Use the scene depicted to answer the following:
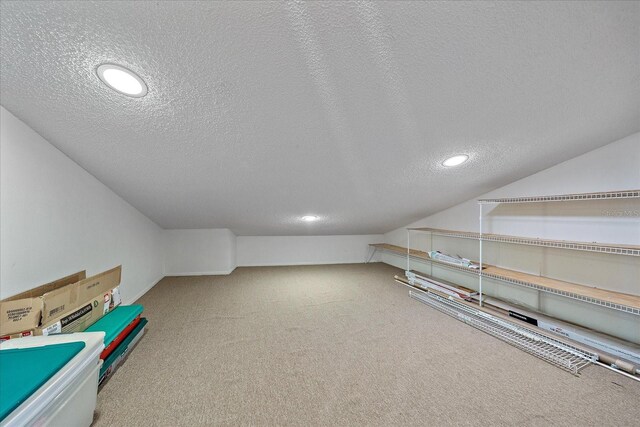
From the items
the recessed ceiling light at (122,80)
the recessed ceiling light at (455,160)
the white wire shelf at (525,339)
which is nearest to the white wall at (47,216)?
the recessed ceiling light at (122,80)

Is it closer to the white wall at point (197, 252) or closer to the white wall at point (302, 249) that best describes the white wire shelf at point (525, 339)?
the white wall at point (302, 249)

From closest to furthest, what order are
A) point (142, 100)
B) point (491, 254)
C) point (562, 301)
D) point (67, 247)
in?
point (142, 100)
point (67, 247)
point (562, 301)
point (491, 254)

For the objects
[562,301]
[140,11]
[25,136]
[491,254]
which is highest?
[140,11]

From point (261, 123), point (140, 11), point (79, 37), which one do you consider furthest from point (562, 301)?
point (79, 37)

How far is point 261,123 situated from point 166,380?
1.64 meters

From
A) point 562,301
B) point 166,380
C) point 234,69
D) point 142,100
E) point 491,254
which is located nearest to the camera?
point 234,69

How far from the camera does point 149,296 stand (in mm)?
2717

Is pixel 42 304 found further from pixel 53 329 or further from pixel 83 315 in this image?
pixel 83 315

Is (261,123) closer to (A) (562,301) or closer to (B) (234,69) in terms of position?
(B) (234,69)

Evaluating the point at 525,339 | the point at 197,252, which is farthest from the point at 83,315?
the point at 525,339

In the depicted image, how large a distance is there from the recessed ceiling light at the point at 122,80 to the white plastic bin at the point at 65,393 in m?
1.21

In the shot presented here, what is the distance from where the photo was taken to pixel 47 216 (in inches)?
58.3

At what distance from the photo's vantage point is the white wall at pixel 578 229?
1.58m

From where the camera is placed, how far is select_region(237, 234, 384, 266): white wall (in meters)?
4.27
